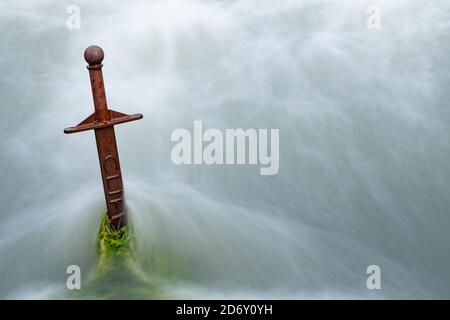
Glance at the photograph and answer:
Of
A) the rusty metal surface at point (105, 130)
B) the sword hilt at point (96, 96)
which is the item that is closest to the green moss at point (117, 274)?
the rusty metal surface at point (105, 130)

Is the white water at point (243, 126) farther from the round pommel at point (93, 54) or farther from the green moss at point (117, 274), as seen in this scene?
the round pommel at point (93, 54)

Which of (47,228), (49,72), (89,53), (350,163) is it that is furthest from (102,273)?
(49,72)

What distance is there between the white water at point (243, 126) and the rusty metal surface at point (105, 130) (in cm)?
48

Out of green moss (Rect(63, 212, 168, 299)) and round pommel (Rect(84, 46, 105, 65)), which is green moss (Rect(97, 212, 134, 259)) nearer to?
green moss (Rect(63, 212, 168, 299))

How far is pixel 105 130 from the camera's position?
445cm

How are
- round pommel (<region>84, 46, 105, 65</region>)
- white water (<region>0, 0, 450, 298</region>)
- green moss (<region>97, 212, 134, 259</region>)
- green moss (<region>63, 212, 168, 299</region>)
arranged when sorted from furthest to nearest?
white water (<region>0, 0, 450, 298</region>) → green moss (<region>97, 212, 134, 259</region>) → green moss (<region>63, 212, 168, 299</region>) → round pommel (<region>84, 46, 105, 65</region>)

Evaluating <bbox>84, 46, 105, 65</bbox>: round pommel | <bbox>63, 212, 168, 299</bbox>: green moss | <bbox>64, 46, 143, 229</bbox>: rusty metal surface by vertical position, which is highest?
<bbox>84, 46, 105, 65</bbox>: round pommel

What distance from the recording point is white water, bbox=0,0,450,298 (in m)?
5.11

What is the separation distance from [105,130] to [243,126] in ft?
7.63

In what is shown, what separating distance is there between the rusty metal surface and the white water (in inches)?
18.8

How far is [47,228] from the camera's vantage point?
5410 mm

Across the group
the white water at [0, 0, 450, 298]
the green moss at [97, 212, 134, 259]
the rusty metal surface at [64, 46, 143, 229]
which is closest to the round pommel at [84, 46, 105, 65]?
the rusty metal surface at [64, 46, 143, 229]

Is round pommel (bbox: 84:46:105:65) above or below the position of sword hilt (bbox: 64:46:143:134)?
above

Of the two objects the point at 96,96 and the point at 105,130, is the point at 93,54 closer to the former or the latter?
the point at 96,96
